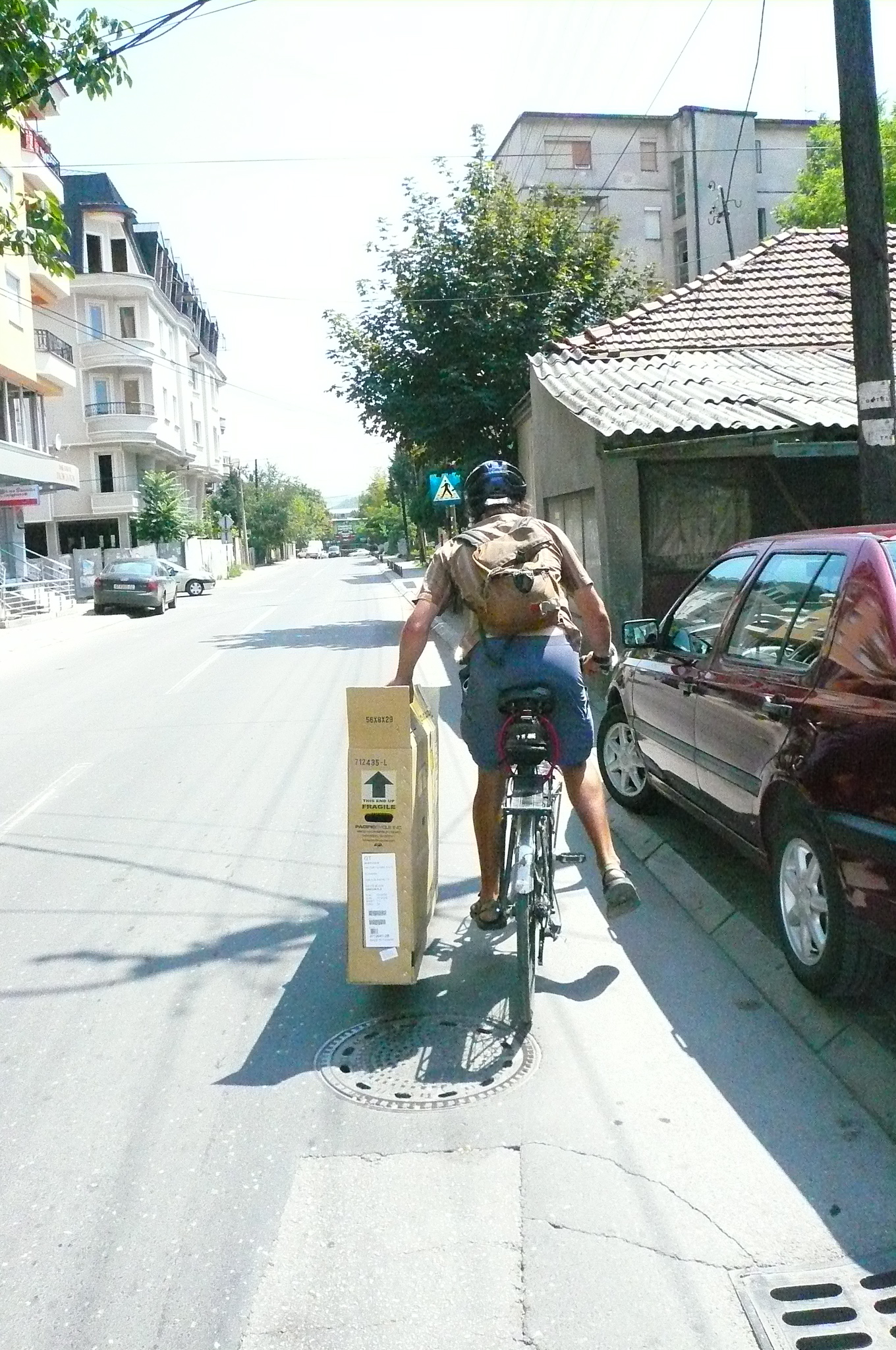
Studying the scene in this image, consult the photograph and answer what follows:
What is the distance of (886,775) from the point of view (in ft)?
12.3

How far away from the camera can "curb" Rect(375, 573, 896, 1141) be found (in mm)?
3766

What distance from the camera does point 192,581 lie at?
43.2m

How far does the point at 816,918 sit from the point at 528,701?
4.09ft

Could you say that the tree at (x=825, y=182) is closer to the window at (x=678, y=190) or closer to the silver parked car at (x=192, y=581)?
the window at (x=678, y=190)

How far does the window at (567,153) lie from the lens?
5234cm

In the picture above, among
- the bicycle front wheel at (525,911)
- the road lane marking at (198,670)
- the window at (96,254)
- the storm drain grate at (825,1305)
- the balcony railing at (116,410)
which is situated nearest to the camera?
the storm drain grate at (825,1305)

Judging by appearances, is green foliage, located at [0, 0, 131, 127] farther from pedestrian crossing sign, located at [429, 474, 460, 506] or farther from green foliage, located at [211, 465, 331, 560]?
green foliage, located at [211, 465, 331, 560]

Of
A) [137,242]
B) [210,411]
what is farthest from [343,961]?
[210,411]

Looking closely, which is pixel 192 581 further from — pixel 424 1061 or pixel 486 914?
pixel 424 1061

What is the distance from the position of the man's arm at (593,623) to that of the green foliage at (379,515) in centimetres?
8522

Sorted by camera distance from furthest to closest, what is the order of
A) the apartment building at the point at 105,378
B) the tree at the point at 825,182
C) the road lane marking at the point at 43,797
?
the apartment building at the point at 105,378 → the tree at the point at 825,182 → the road lane marking at the point at 43,797

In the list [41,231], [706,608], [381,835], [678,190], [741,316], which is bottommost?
[381,835]

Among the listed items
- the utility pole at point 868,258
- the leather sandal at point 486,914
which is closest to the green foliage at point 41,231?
the utility pole at point 868,258

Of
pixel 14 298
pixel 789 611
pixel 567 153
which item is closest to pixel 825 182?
pixel 567 153
